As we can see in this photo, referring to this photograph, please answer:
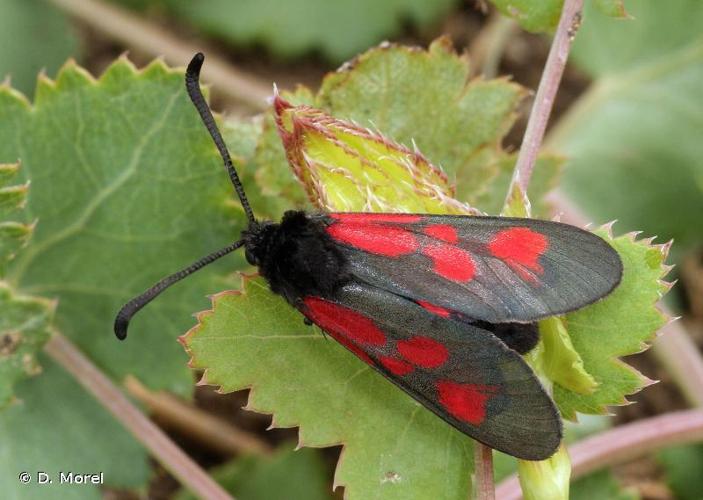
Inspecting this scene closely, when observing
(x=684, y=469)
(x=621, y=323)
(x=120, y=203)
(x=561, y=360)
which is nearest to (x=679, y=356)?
(x=684, y=469)

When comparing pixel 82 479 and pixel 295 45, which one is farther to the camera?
pixel 295 45

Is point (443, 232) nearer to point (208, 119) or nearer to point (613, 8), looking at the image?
point (208, 119)

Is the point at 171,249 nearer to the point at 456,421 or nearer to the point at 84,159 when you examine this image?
the point at 84,159

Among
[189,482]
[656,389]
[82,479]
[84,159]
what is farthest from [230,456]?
[656,389]

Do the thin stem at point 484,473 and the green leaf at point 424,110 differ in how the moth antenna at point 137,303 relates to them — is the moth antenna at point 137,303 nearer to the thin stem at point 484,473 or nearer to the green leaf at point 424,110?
the green leaf at point 424,110

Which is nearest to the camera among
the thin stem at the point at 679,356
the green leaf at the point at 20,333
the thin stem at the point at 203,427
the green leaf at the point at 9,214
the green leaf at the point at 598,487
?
the green leaf at the point at 9,214

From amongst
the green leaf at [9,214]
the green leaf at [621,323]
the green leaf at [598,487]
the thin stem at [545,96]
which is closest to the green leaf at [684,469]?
the green leaf at [598,487]

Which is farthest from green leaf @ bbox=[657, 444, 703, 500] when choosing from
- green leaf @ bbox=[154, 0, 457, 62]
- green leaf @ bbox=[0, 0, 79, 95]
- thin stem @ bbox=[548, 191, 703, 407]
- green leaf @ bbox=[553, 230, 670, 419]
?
green leaf @ bbox=[0, 0, 79, 95]
